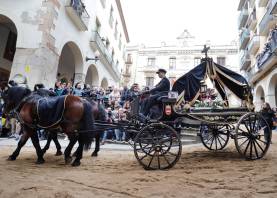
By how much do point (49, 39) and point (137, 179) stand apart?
8.81 metres

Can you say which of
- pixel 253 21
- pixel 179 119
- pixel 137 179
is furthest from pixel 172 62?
pixel 137 179

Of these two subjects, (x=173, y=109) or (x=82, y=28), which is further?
(x=82, y=28)

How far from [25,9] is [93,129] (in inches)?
329

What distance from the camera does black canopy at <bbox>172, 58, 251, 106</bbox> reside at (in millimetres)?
5246

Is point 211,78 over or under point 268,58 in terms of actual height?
under

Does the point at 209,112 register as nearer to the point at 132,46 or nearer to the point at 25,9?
the point at 25,9

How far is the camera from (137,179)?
145 inches

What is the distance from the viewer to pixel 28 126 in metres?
5.06

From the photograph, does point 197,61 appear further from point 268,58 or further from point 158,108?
point 158,108

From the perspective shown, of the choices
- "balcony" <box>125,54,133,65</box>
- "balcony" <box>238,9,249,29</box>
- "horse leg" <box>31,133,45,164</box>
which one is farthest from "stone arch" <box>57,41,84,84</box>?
"balcony" <box>238,9,249,29</box>

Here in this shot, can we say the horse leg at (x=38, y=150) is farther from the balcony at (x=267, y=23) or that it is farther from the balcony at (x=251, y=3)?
the balcony at (x=251, y=3)

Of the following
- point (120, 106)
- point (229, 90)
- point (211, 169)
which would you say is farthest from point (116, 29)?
point (211, 169)

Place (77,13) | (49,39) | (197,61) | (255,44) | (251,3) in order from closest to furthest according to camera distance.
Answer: (49,39) < (77,13) < (255,44) < (251,3) < (197,61)

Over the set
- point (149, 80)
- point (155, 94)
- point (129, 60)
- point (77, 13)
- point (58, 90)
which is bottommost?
point (155, 94)
